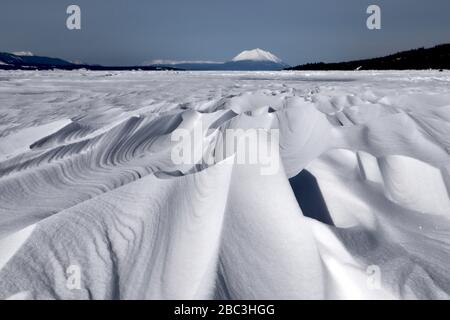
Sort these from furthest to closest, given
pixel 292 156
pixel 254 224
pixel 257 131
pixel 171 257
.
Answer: pixel 292 156 < pixel 257 131 < pixel 254 224 < pixel 171 257

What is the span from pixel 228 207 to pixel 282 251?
0.26 metres

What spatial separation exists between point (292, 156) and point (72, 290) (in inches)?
59.6

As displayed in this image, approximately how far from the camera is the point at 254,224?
120cm

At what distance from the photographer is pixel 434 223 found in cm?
136
